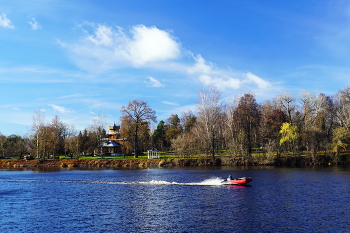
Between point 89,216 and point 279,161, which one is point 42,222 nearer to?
point 89,216

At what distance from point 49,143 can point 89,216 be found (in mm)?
81262

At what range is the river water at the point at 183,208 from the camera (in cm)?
2308

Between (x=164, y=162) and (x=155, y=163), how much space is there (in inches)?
111

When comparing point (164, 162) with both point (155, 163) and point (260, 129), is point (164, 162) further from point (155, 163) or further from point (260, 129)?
point (260, 129)

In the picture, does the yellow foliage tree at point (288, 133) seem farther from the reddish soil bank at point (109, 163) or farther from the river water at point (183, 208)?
the river water at point (183, 208)

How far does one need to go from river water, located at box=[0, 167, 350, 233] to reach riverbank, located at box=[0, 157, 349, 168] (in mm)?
36183

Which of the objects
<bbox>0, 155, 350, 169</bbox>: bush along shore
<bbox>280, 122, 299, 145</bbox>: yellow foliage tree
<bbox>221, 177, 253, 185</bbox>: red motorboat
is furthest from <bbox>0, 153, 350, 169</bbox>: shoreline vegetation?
<bbox>221, 177, 253, 185</bbox>: red motorboat

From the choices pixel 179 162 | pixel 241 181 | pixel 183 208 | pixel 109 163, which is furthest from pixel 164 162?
pixel 183 208

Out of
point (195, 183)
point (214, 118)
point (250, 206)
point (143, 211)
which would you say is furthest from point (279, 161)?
point (143, 211)

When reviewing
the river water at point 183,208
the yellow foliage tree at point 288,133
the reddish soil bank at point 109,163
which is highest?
the yellow foliage tree at point 288,133

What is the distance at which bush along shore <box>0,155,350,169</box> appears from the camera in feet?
256

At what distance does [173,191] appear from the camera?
129 ft

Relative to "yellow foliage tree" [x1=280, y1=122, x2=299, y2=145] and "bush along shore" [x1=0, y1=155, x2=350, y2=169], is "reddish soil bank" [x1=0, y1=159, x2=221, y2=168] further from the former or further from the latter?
"yellow foliage tree" [x1=280, y1=122, x2=299, y2=145]

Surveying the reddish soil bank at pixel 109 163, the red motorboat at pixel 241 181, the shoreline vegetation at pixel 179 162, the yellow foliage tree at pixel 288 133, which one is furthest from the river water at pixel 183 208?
the reddish soil bank at pixel 109 163
